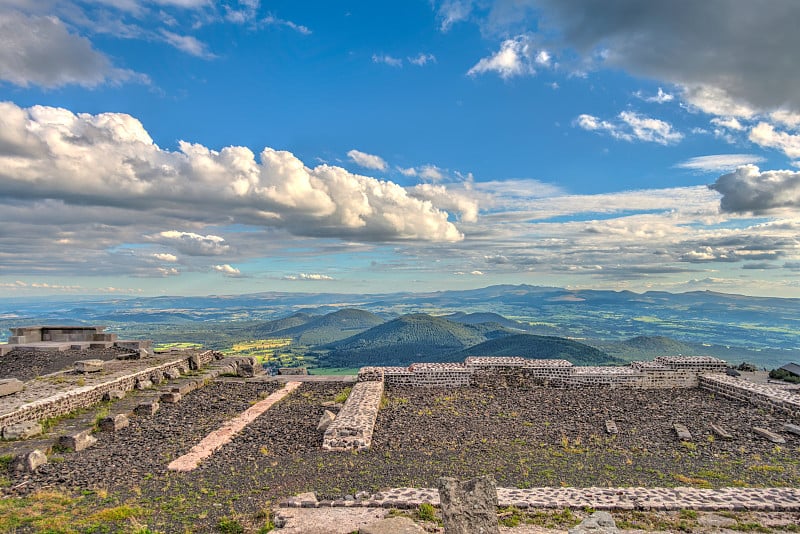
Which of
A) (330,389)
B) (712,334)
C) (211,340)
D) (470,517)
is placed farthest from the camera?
(712,334)

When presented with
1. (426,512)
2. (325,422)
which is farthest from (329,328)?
(426,512)

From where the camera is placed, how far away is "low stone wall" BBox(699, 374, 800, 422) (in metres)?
15.7

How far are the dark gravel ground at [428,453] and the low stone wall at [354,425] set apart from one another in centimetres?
37

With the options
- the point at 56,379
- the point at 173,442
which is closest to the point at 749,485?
the point at 173,442

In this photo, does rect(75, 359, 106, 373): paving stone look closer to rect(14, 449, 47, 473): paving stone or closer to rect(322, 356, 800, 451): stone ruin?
rect(14, 449, 47, 473): paving stone

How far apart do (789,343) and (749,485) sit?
205 metres

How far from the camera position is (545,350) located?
253 feet

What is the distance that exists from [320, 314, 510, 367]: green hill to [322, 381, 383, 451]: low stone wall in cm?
6950

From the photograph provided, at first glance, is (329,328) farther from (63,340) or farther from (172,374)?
(172,374)

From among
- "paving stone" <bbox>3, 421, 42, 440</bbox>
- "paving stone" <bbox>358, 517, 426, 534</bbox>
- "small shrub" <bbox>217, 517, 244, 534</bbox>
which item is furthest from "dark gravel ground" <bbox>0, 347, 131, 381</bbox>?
"paving stone" <bbox>358, 517, 426, 534</bbox>

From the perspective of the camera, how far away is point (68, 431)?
13523 mm

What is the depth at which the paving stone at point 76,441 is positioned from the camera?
12289 millimetres

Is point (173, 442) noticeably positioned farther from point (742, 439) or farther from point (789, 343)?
point (789, 343)

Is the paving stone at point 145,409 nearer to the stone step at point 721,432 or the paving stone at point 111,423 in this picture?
the paving stone at point 111,423
